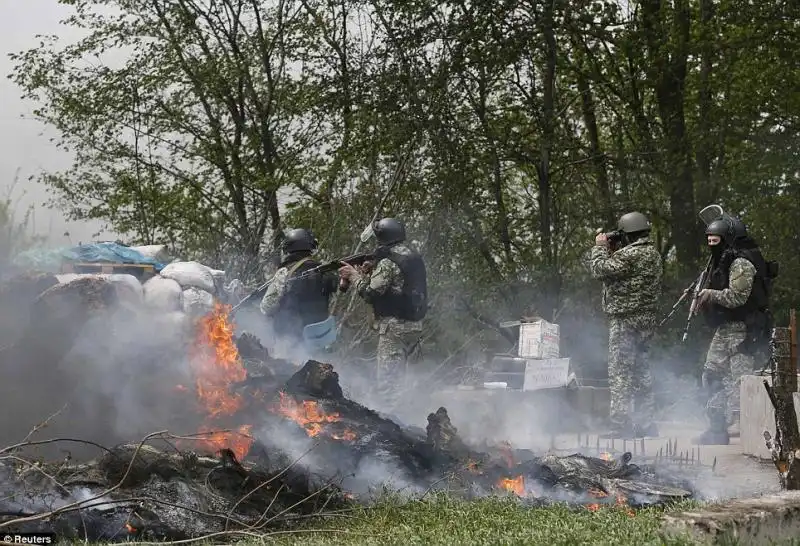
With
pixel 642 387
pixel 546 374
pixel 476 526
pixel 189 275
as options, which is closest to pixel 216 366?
pixel 189 275

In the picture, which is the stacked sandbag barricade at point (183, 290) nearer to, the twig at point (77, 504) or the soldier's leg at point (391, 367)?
the soldier's leg at point (391, 367)

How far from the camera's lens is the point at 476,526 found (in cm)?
683

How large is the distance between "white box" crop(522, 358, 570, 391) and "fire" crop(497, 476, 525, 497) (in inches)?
193

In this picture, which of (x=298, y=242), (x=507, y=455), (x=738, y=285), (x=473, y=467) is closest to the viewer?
(x=473, y=467)

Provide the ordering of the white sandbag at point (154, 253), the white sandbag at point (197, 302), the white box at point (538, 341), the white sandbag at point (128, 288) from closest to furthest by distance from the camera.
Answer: the white sandbag at point (128, 288) < the white sandbag at point (197, 302) < the white sandbag at point (154, 253) < the white box at point (538, 341)

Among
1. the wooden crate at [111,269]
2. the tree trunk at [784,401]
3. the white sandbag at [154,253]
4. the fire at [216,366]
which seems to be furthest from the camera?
the white sandbag at [154,253]

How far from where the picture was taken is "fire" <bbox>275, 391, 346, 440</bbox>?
9.03 m

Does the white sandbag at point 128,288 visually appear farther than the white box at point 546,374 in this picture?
No

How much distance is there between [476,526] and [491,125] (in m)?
13.8

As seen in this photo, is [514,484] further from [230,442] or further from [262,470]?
[230,442]

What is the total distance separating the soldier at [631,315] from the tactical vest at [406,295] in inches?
79.3

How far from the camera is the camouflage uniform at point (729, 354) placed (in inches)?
461

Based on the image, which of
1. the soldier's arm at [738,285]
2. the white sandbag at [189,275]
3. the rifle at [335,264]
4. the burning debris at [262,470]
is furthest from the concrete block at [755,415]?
the white sandbag at [189,275]

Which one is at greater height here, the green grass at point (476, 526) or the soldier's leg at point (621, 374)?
the soldier's leg at point (621, 374)
